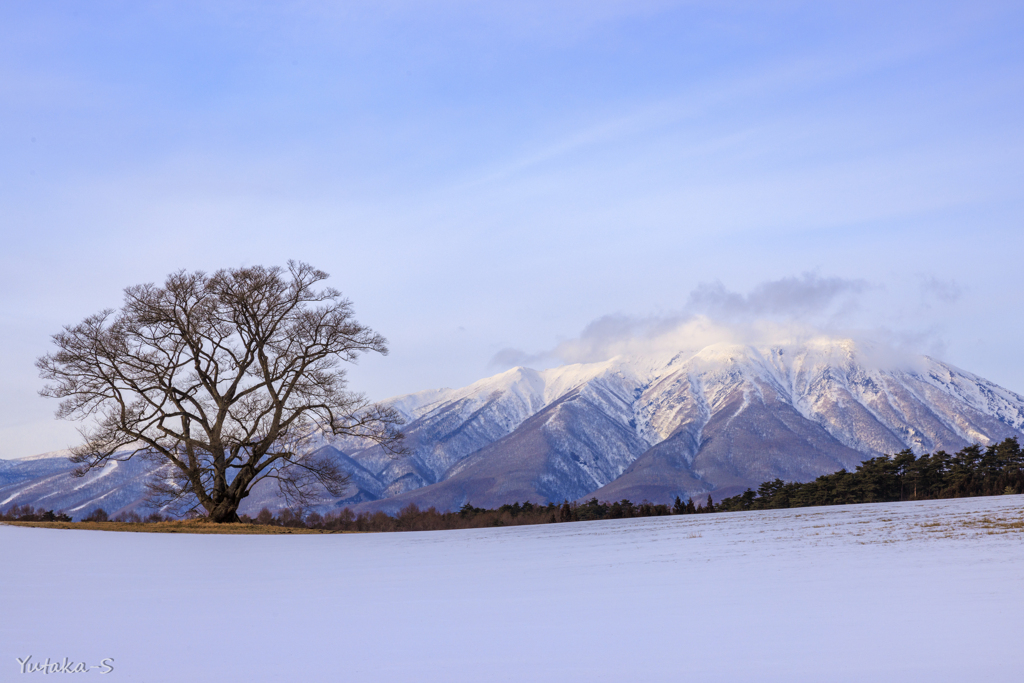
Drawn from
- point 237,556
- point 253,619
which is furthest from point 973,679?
point 237,556

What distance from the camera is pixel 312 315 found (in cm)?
2984

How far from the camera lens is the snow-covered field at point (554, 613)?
604 centimetres

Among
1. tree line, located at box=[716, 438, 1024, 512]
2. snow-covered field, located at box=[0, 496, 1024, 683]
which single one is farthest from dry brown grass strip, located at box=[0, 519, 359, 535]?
tree line, located at box=[716, 438, 1024, 512]

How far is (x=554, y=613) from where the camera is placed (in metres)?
8.23

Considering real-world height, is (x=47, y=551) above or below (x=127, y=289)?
below

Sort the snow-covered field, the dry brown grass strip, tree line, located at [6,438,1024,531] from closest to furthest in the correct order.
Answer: the snow-covered field < the dry brown grass strip < tree line, located at [6,438,1024,531]

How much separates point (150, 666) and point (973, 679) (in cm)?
586

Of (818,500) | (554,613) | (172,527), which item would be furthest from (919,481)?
(554,613)

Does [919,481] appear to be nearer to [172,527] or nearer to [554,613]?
[172,527]

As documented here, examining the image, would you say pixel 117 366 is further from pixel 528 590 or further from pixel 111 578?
pixel 528 590

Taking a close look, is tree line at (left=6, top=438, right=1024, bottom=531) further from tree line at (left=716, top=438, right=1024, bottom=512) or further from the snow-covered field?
the snow-covered field

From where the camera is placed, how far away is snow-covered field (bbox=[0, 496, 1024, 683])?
6035mm

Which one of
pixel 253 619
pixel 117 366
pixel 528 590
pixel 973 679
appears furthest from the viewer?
pixel 117 366

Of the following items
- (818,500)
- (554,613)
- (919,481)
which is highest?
(919,481)
